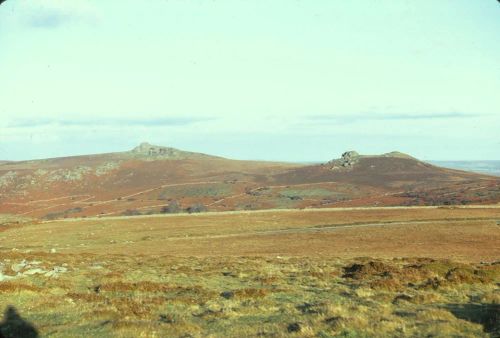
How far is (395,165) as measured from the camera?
189 meters

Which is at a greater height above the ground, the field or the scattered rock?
the scattered rock

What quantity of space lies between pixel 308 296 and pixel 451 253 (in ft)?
84.0

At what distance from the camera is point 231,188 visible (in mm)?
158000

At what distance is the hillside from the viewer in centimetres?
12719

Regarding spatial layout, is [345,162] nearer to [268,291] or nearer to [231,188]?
[231,188]

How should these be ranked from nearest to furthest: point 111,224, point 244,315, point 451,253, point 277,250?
point 244,315 → point 451,253 → point 277,250 → point 111,224

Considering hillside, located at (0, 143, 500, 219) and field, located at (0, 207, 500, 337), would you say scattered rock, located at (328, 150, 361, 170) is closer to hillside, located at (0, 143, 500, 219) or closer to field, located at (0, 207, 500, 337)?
hillside, located at (0, 143, 500, 219)

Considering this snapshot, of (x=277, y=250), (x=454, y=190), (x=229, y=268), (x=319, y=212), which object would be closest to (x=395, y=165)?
(x=454, y=190)

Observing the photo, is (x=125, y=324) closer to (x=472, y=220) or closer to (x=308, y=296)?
(x=308, y=296)

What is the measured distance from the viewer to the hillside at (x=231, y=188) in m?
127

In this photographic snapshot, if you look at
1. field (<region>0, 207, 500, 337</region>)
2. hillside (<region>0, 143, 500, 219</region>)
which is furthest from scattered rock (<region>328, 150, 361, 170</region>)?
field (<region>0, 207, 500, 337</region>)

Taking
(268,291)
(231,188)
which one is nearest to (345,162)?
(231,188)

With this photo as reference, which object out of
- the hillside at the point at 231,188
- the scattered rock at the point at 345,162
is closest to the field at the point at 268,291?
the hillside at the point at 231,188

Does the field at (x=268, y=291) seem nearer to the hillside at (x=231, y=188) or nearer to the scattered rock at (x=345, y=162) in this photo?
the hillside at (x=231, y=188)
